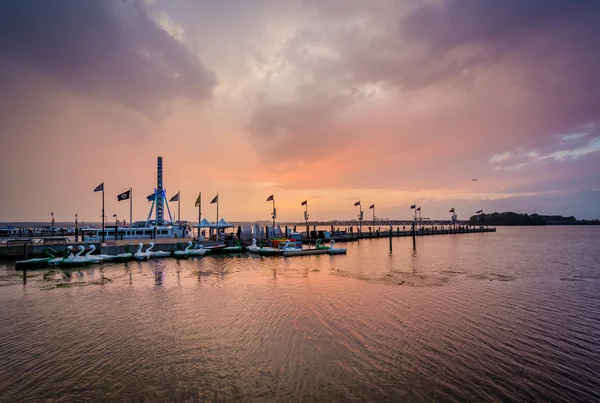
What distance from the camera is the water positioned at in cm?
969

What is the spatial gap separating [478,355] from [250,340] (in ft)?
30.3

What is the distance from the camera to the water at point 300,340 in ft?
31.8

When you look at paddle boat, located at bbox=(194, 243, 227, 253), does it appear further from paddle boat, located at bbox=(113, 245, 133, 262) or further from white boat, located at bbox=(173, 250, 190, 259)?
paddle boat, located at bbox=(113, 245, 133, 262)

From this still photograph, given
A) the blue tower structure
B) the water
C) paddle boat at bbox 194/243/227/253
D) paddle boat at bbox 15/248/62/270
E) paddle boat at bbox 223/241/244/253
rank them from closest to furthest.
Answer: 1. the water
2. paddle boat at bbox 15/248/62/270
3. paddle boat at bbox 194/243/227/253
4. paddle boat at bbox 223/241/244/253
5. the blue tower structure

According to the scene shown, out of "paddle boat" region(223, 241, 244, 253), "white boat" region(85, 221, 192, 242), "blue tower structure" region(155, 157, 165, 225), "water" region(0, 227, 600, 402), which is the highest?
"blue tower structure" region(155, 157, 165, 225)

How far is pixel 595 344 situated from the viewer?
12.9m

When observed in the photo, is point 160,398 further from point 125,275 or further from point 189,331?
point 125,275

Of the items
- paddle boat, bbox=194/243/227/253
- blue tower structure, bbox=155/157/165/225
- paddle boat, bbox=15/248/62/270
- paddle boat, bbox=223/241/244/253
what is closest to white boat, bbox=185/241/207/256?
paddle boat, bbox=194/243/227/253

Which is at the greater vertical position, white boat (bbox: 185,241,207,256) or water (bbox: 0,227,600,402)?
white boat (bbox: 185,241,207,256)

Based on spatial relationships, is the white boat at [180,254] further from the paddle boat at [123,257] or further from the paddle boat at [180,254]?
the paddle boat at [123,257]

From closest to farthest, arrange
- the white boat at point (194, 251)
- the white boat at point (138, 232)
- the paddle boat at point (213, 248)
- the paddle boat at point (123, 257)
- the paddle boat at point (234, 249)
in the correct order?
the paddle boat at point (123, 257) → the white boat at point (194, 251) → the paddle boat at point (213, 248) → the paddle boat at point (234, 249) → the white boat at point (138, 232)

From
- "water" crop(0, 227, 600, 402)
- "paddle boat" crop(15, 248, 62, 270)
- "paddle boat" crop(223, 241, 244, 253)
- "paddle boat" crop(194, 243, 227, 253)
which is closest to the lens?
"water" crop(0, 227, 600, 402)

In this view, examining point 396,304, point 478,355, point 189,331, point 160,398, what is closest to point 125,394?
point 160,398

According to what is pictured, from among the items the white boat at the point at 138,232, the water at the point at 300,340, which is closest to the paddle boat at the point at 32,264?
the water at the point at 300,340
